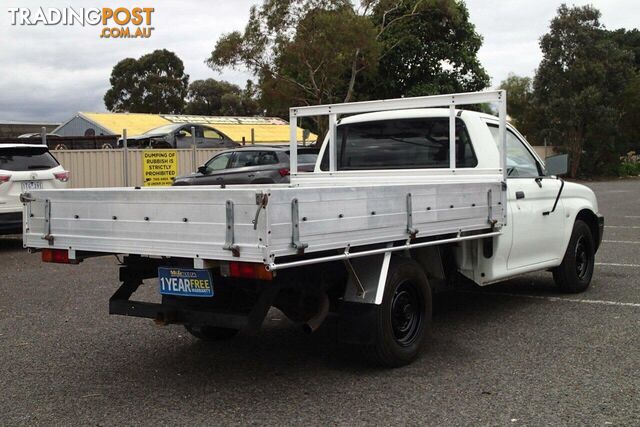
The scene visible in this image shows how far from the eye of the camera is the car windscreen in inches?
430

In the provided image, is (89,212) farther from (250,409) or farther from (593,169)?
(593,169)

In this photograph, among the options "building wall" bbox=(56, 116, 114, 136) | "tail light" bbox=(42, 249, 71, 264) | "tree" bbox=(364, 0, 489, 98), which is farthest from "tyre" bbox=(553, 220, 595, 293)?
"building wall" bbox=(56, 116, 114, 136)

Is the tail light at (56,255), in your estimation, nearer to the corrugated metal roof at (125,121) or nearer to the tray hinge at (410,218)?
the tray hinge at (410,218)

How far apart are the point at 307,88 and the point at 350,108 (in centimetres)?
1802

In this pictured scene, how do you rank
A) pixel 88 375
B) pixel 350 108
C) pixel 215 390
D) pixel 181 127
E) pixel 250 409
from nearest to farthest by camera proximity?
pixel 250 409, pixel 215 390, pixel 88 375, pixel 350 108, pixel 181 127

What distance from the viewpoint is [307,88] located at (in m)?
24.3

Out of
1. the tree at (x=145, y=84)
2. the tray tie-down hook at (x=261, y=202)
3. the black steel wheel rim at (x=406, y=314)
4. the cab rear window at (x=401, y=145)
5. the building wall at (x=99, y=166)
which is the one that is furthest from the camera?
the tree at (x=145, y=84)

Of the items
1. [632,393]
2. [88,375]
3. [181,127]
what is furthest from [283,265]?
[181,127]

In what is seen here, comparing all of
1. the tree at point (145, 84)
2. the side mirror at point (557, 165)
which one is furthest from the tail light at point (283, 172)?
the tree at point (145, 84)

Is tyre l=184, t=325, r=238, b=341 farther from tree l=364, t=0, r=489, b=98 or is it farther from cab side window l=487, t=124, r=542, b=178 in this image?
tree l=364, t=0, r=489, b=98

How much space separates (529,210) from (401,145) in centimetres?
136

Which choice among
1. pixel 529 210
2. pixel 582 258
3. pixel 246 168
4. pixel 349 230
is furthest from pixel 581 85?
pixel 349 230

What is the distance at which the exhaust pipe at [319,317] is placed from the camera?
465 centimetres

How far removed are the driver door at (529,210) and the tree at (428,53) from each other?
21.5m
